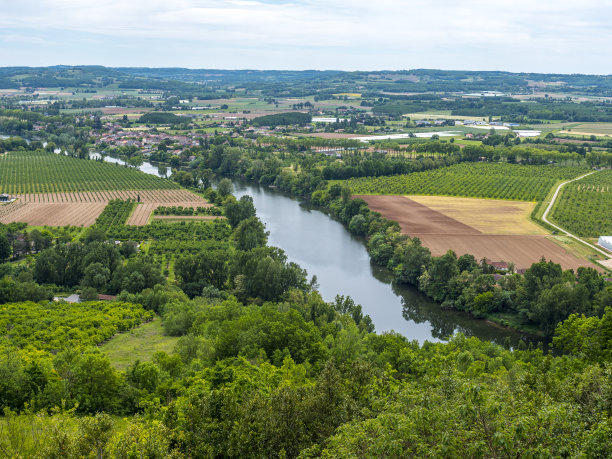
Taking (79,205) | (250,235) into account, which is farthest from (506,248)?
(79,205)

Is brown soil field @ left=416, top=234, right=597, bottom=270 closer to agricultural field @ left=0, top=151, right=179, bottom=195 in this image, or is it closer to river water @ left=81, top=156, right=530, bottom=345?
river water @ left=81, top=156, right=530, bottom=345

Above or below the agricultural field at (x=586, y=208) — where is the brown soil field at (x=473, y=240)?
below

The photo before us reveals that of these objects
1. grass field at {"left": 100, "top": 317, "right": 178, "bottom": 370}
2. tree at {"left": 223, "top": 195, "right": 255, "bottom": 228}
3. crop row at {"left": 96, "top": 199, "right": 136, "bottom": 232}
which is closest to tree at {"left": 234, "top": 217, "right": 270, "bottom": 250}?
tree at {"left": 223, "top": 195, "right": 255, "bottom": 228}

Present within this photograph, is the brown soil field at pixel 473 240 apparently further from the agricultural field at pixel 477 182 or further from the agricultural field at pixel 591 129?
the agricultural field at pixel 591 129

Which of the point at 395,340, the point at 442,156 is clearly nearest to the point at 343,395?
the point at 395,340

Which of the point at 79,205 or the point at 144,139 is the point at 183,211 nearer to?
the point at 79,205

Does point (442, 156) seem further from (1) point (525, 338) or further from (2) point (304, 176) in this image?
(1) point (525, 338)

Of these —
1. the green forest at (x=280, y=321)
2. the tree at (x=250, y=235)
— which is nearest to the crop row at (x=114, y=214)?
the green forest at (x=280, y=321)

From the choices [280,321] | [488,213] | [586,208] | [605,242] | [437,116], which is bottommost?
[488,213]
